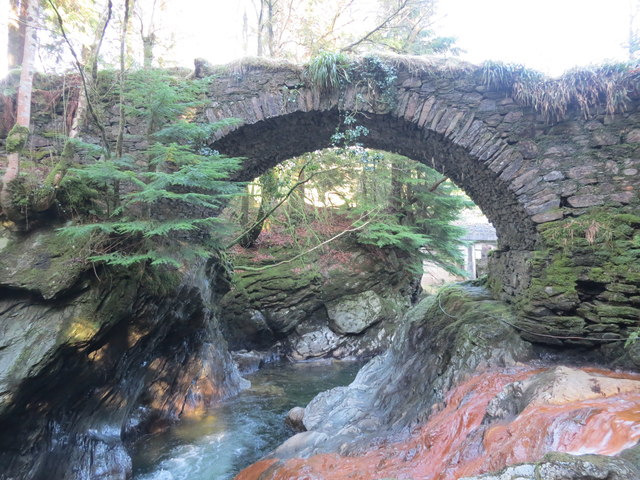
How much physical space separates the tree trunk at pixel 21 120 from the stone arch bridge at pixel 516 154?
210 centimetres

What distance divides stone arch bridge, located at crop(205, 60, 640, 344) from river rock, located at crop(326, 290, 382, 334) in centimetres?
461

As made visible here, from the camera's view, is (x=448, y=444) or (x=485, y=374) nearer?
(x=448, y=444)

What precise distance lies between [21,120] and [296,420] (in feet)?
16.6

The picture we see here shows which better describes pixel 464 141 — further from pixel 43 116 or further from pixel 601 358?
pixel 43 116

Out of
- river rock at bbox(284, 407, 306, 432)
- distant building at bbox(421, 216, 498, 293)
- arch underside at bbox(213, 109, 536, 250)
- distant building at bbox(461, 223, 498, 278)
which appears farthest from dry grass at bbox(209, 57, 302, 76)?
distant building at bbox(461, 223, 498, 278)

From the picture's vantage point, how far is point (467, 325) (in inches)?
190

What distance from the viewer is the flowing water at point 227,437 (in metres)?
4.40

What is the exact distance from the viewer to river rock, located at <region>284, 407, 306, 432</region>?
5.39m

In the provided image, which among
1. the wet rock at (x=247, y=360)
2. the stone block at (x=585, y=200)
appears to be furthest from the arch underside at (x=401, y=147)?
the wet rock at (x=247, y=360)

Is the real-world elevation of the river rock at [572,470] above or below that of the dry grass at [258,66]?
below

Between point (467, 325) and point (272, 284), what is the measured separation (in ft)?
20.0

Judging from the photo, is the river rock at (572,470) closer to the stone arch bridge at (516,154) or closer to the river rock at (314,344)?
the stone arch bridge at (516,154)

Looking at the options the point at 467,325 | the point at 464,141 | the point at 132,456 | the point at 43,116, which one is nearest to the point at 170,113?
the point at 43,116

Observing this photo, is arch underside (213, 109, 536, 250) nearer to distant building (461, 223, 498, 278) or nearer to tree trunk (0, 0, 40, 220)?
tree trunk (0, 0, 40, 220)
